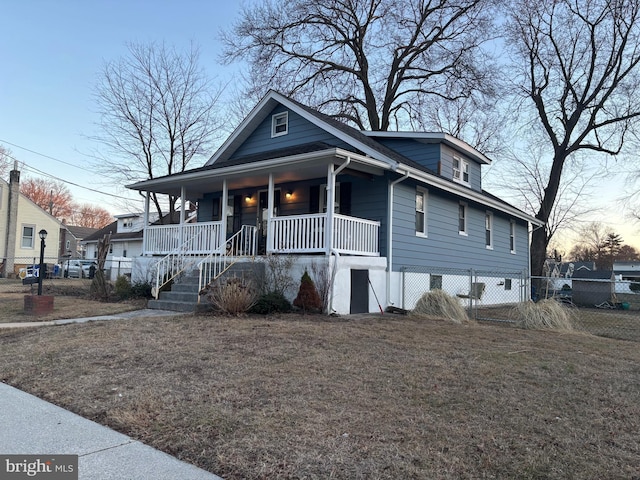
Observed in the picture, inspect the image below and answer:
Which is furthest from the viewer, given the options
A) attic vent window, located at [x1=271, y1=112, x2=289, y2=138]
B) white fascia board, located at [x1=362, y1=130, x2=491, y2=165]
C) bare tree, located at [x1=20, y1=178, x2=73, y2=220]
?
bare tree, located at [x1=20, y1=178, x2=73, y2=220]

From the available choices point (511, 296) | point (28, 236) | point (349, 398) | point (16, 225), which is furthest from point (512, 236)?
point (28, 236)

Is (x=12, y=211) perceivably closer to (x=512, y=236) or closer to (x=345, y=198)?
(x=345, y=198)

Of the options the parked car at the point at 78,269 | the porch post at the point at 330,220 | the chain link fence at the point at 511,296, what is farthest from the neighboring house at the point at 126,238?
the porch post at the point at 330,220

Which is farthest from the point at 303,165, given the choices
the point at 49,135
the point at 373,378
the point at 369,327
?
the point at 49,135

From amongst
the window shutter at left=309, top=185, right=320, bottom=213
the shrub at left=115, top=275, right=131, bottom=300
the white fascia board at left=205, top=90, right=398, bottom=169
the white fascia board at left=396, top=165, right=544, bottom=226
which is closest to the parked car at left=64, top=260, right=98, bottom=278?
the white fascia board at left=205, top=90, right=398, bottom=169

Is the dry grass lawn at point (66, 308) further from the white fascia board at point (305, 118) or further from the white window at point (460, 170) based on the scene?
the white window at point (460, 170)

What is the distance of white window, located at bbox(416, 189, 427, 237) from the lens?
1361cm

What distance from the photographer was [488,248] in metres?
17.7

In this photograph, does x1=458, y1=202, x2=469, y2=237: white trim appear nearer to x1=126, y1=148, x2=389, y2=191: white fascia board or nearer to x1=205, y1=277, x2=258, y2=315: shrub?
x1=126, y1=148, x2=389, y2=191: white fascia board

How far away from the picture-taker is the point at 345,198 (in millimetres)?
13070

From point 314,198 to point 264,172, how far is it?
2.07m

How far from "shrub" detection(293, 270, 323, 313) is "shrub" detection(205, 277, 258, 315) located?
40.3 inches

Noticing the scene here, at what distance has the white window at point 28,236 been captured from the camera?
104 feet

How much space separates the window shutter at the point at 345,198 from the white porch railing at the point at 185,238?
3.51 meters
